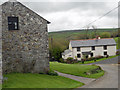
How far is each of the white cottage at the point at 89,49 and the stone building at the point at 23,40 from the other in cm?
4145

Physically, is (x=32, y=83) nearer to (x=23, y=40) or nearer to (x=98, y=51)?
(x=23, y=40)

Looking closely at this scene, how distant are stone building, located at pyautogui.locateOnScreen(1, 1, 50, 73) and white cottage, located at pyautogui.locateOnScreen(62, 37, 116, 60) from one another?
41451mm

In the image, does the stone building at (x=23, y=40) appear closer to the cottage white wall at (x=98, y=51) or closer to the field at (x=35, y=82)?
the field at (x=35, y=82)

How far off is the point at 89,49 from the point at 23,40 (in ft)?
146

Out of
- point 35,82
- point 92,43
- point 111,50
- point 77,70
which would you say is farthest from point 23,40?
point 111,50

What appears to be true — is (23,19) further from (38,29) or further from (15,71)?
(15,71)

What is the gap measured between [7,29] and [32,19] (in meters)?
2.57

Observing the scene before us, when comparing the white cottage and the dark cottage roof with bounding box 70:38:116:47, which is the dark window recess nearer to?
the white cottage

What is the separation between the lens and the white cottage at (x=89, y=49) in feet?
195

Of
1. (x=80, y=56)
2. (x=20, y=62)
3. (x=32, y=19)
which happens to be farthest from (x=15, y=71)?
(x=80, y=56)

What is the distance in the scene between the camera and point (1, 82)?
11641 millimetres

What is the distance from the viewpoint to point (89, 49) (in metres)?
60.0

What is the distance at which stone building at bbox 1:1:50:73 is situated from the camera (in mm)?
16812

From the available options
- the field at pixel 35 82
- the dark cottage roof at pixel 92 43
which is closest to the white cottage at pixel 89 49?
the dark cottage roof at pixel 92 43
